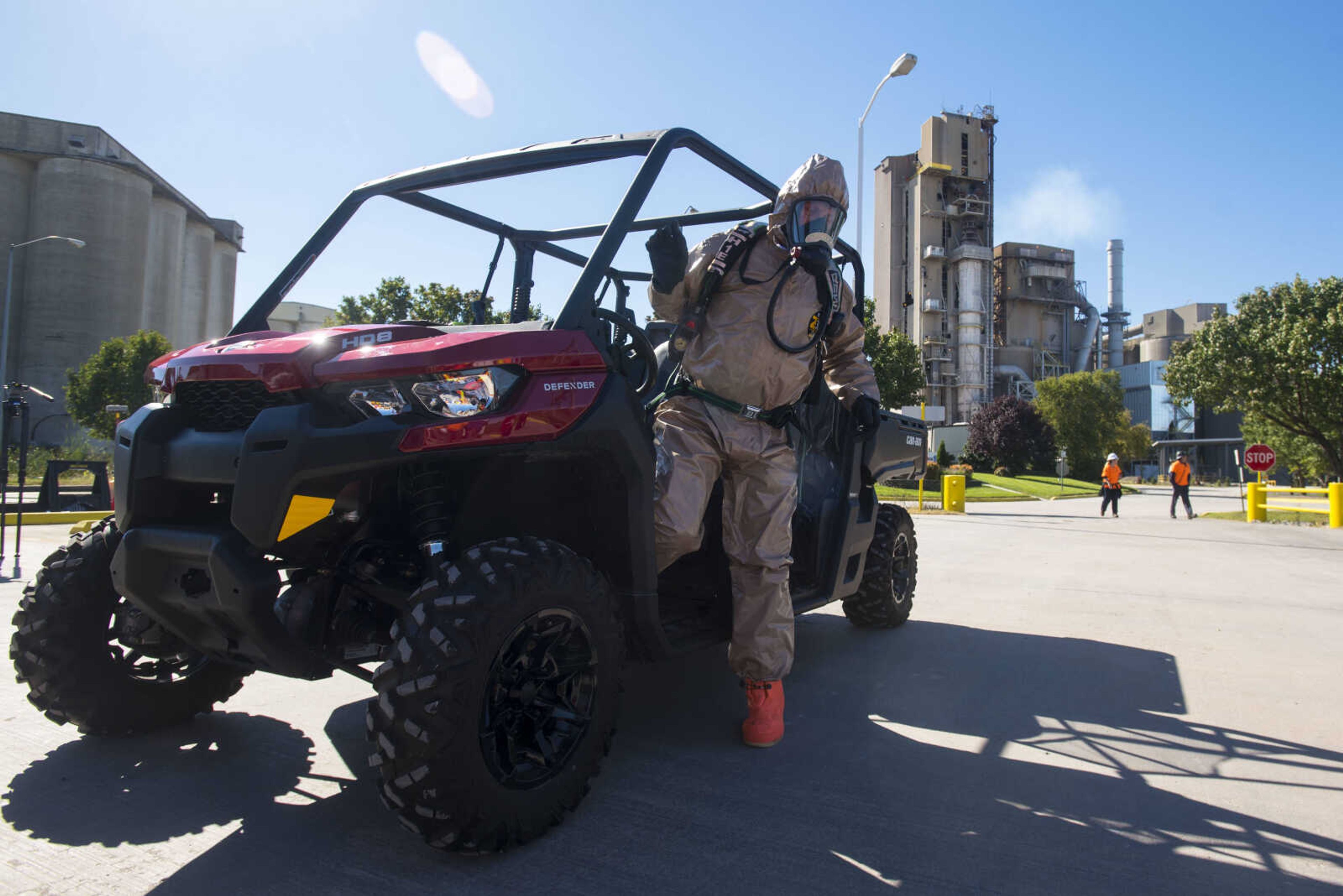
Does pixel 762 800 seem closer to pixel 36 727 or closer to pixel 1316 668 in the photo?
pixel 36 727

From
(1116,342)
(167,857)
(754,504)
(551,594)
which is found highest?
(1116,342)

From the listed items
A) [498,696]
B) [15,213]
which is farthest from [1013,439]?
[15,213]

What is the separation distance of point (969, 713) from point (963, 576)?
173 inches

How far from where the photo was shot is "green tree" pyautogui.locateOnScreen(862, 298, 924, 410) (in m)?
44.9

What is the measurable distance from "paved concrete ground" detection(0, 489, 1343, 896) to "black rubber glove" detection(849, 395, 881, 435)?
1.20m

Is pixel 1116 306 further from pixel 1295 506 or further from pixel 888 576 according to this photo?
pixel 888 576

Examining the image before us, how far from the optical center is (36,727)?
9.45ft

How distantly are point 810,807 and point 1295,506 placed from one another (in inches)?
949

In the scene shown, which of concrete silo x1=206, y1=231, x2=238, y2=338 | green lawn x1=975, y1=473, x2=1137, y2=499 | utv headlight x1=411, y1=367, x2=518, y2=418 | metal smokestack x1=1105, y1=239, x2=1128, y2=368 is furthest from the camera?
metal smokestack x1=1105, y1=239, x2=1128, y2=368

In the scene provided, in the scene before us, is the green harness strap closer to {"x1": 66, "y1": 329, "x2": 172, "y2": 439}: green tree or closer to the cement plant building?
{"x1": 66, "y1": 329, "x2": 172, "y2": 439}: green tree

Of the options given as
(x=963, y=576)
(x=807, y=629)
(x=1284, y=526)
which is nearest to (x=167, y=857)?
(x=807, y=629)

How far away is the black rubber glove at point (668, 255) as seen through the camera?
8.99 ft

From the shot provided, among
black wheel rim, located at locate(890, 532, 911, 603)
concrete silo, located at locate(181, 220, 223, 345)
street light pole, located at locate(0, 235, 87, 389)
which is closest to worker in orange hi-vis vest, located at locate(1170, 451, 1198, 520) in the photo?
black wheel rim, located at locate(890, 532, 911, 603)

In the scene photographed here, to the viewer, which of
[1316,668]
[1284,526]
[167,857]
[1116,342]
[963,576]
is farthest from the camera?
[1116,342]
